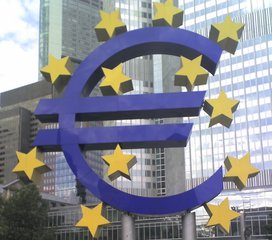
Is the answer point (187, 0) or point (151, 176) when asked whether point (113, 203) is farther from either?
point (151, 176)

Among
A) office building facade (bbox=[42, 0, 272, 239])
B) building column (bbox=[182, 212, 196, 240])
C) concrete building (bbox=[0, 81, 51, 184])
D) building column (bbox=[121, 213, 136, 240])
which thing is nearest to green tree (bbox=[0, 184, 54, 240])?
building column (bbox=[121, 213, 136, 240])

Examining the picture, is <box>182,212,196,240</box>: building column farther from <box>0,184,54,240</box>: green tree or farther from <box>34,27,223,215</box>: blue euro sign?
<box>0,184,54,240</box>: green tree

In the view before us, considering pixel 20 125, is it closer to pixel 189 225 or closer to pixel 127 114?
pixel 127 114

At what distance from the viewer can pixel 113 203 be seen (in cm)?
2148

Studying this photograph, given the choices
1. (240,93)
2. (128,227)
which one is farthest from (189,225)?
(240,93)

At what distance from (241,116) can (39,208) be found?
66.7 meters

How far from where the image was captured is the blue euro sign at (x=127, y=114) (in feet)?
69.5

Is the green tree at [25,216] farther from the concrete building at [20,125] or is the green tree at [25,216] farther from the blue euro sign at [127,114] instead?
the concrete building at [20,125]

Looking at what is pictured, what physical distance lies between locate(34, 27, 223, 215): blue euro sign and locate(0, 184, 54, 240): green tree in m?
23.9

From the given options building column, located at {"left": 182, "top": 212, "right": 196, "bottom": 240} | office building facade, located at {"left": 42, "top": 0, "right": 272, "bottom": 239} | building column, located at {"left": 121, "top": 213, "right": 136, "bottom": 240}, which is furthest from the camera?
office building facade, located at {"left": 42, "top": 0, "right": 272, "bottom": 239}

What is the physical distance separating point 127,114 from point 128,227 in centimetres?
482

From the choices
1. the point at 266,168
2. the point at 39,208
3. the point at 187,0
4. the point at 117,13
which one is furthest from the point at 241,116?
the point at 117,13

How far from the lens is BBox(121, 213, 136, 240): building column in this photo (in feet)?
70.8

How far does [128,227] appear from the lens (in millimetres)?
21672
